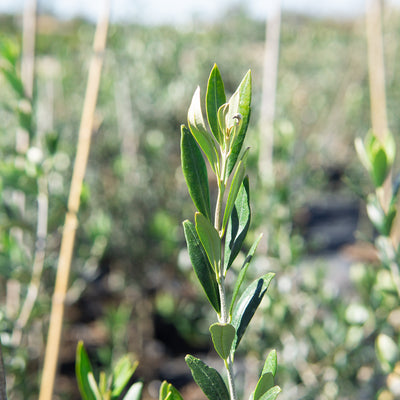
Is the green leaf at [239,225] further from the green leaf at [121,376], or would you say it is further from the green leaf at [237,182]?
the green leaf at [121,376]

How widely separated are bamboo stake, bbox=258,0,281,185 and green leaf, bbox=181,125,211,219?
1114mm

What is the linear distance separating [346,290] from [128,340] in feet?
5.69

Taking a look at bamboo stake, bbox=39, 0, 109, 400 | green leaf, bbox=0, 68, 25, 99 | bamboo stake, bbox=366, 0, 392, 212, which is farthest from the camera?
bamboo stake, bbox=366, 0, 392, 212

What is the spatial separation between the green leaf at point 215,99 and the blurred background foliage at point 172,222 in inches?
20.7

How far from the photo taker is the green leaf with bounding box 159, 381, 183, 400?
0.45 m

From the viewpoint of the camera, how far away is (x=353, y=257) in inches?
156

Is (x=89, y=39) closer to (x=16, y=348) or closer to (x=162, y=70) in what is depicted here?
(x=162, y=70)

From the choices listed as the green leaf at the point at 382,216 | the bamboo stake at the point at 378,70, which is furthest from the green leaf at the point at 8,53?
the bamboo stake at the point at 378,70

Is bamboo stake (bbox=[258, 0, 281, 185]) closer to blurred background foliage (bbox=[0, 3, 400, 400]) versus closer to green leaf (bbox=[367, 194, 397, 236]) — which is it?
blurred background foliage (bbox=[0, 3, 400, 400])

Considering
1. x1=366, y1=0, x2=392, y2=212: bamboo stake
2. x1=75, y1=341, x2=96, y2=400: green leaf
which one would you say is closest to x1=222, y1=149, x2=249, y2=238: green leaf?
x1=75, y1=341, x2=96, y2=400: green leaf

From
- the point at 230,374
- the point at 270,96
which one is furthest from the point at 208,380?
the point at 270,96

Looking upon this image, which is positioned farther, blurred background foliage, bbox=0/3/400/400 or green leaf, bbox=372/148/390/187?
blurred background foliage, bbox=0/3/400/400

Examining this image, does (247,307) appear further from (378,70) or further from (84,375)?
(378,70)

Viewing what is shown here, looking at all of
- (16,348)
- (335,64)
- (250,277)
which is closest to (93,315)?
(250,277)
